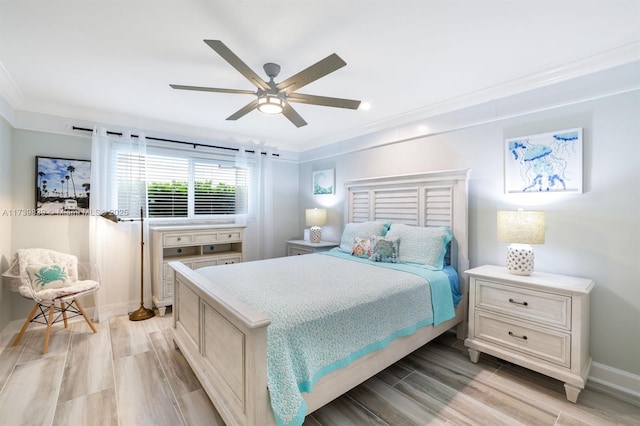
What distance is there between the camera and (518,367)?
7.95 feet

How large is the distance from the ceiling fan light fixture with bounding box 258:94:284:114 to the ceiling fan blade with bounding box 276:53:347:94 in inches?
3.6


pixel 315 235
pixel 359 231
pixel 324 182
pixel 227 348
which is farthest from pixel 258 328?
pixel 324 182

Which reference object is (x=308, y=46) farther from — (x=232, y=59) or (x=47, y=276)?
(x=47, y=276)

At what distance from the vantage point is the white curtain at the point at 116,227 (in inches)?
133

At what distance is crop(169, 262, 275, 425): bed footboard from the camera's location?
137 cm

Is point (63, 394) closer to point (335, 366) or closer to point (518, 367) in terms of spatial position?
point (335, 366)

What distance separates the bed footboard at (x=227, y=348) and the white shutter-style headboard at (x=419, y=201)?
7.69 feet

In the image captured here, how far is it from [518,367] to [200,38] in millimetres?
3597

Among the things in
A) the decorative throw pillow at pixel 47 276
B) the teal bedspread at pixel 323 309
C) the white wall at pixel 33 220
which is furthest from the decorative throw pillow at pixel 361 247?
the decorative throw pillow at pixel 47 276

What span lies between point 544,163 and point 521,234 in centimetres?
71

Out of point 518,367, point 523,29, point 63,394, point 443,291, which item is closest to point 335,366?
point 443,291

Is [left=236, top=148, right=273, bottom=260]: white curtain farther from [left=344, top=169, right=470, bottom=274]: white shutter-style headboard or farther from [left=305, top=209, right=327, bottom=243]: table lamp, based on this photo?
[left=344, top=169, right=470, bottom=274]: white shutter-style headboard

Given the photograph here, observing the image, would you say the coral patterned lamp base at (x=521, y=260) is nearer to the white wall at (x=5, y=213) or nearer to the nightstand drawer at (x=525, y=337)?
the nightstand drawer at (x=525, y=337)

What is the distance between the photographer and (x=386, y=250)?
2982 mm
